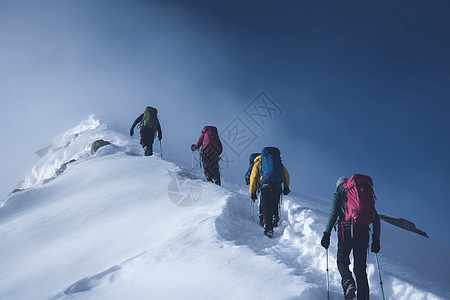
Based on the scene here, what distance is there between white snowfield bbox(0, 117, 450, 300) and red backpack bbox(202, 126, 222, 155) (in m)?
1.53

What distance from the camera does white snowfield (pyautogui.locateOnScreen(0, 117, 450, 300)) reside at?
4309mm

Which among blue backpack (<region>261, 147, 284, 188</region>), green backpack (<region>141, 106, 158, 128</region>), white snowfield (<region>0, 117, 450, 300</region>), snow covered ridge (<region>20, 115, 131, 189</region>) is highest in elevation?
green backpack (<region>141, 106, 158, 128</region>)

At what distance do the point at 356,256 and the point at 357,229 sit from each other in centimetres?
44

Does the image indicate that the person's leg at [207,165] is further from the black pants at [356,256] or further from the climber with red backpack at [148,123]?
the black pants at [356,256]

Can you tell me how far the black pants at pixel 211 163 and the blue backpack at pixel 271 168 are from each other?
333cm

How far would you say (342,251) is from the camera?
4.49 metres

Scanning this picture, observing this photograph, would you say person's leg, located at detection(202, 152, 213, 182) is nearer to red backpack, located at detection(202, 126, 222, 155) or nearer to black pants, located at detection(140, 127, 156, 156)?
red backpack, located at detection(202, 126, 222, 155)

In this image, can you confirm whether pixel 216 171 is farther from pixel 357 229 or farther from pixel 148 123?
pixel 357 229

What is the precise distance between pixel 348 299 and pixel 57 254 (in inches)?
252

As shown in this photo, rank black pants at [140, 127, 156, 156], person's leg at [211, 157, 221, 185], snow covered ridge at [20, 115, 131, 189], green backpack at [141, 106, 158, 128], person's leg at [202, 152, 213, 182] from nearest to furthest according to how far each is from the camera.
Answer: person's leg at [202, 152, 213, 182], person's leg at [211, 157, 221, 185], green backpack at [141, 106, 158, 128], black pants at [140, 127, 156, 156], snow covered ridge at [20, 115, 131, 189]

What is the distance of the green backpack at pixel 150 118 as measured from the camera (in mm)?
12320

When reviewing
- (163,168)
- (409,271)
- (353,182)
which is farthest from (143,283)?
(163,168)

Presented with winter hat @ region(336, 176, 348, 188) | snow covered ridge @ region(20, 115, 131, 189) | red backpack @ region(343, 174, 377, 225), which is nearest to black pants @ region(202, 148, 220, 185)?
winter hat @ region(336, 176, 348, 188)

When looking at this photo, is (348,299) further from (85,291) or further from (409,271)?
(85,291)
